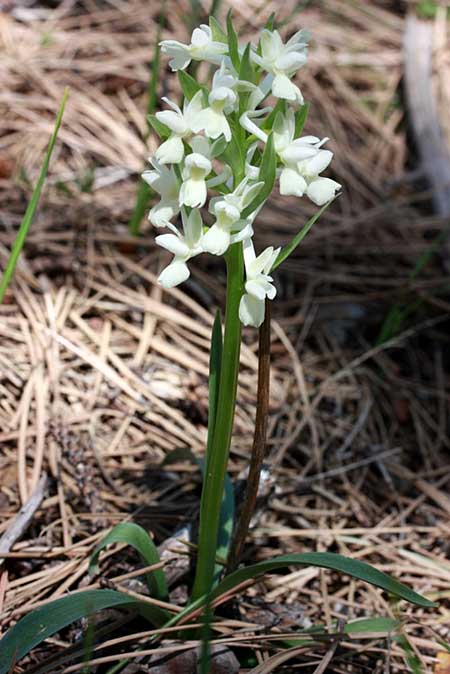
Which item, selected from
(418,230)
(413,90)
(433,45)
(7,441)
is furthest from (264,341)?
(433,45)

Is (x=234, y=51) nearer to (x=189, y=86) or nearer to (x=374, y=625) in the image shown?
(x=189, y=86)

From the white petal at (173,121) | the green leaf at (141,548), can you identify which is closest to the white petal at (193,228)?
the white petal at (173,121)

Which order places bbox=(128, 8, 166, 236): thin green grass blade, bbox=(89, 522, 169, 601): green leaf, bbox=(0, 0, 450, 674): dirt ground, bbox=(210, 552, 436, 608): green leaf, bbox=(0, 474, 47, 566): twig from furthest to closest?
bbox=(128, 8, 166, 236): thin green grass blade, bbox=(0, 0, 450, 674): dirt ground, bbox=(0, 474, 47, 566): twig, bbox=(89, 522, 169, 601): green leaf, bbox=(210, 552, 436, 608): green leaf

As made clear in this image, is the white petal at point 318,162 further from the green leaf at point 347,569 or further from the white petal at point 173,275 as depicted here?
the green leaf at point 347,569

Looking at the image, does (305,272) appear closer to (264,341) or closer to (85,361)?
(85,361)

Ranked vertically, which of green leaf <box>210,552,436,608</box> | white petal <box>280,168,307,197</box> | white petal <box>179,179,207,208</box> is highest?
white petal <box>280,168,307,197</box>

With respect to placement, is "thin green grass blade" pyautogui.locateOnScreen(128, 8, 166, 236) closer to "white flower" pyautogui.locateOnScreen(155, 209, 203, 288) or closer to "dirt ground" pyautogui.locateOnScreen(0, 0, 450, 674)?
"dirt ground" pyautogui.locateOnScreen(0, 0, 450, 674)

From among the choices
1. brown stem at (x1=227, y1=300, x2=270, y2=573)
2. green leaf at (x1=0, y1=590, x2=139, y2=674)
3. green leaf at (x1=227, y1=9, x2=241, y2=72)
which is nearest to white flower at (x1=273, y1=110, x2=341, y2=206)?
green leaf at (x1=227, y1=9, x2=241, y2=72)
